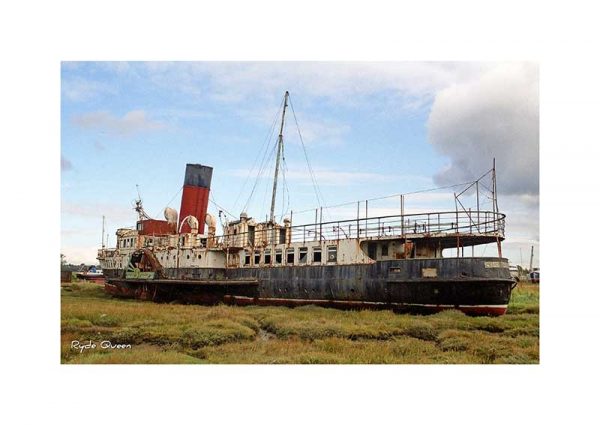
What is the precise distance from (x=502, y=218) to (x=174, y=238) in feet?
70.8

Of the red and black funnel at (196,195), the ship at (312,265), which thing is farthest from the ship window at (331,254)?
the red and black funnel at (196,195)

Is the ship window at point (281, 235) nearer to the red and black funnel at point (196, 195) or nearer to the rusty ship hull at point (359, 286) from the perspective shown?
the rusty ship hull at point (359, 286)

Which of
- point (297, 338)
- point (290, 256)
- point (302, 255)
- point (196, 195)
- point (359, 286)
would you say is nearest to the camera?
point (297, 338)

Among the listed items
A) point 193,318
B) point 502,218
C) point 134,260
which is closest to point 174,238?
point 134,260

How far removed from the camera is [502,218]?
19.9 meters

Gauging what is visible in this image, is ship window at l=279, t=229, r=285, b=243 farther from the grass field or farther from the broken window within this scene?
the grass field

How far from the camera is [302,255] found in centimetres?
2664

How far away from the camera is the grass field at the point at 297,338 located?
15.3 metres

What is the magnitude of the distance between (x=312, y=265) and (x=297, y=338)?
8538 millimetres

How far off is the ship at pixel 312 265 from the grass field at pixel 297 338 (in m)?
1.82

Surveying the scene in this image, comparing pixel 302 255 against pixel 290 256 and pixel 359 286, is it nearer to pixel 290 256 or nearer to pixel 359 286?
pixel 290 256

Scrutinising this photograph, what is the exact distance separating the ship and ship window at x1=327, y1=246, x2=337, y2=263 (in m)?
0.05

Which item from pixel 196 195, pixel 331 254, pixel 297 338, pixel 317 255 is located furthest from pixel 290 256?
pixel 297 338

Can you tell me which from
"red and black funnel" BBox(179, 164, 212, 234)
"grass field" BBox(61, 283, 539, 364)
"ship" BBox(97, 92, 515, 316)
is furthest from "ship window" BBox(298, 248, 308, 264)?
"red and black funnel" BBox(179, 164, 212, 234)
